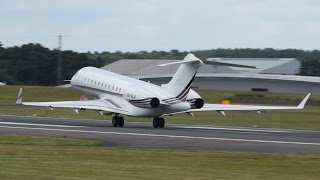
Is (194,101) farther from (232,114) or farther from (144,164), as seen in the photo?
(144,164)

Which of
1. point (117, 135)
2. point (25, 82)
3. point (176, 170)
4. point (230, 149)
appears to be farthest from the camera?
point (25, 82)

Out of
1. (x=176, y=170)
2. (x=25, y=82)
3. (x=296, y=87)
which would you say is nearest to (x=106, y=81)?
(x=176, y=170)

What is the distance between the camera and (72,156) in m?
31.0

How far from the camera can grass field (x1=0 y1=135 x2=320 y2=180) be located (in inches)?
982

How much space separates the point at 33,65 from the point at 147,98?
313 ft

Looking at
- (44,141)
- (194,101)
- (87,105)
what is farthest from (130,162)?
(87,105)

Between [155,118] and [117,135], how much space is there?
9.73m

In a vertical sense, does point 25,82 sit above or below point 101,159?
below

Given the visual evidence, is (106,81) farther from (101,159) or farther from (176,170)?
(176,170)

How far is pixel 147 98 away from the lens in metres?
53.0

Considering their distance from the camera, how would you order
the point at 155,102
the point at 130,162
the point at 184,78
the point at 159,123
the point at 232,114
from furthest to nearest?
the point at 232,114 → the point at 159,123 → the point at 155,102 → the point at 184,78 → the point at 130,162

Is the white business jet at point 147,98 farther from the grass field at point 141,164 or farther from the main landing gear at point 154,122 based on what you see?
the grass field at point 141,164

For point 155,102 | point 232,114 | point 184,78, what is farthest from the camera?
point 232,114

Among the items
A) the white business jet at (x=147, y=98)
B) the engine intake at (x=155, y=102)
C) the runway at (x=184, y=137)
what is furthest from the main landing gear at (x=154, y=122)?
the runway at (x=184, y=137)
